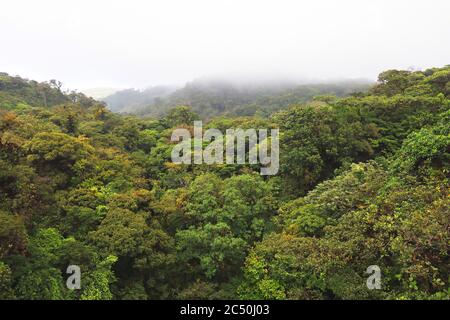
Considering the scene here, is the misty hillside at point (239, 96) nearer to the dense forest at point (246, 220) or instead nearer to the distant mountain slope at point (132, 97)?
the distant mountain slope at point (132, 97)

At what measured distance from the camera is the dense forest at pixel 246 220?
12.5m

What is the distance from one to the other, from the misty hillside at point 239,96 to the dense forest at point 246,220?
51327 millimetres

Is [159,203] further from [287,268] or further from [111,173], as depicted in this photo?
[287,268]

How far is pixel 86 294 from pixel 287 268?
23.3ft

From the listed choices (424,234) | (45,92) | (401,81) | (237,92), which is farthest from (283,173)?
(237,92)

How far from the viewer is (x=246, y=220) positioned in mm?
18516

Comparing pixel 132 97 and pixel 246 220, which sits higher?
pixel 132 97

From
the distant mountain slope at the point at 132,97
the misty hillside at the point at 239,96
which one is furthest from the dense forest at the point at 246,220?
the distant mountain slope at the point at 132,97

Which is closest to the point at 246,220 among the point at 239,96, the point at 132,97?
the point at 239,96

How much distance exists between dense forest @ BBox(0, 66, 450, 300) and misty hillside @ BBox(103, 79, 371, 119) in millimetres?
51327

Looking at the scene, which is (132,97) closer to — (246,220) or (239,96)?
(239,96)

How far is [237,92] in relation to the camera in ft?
382

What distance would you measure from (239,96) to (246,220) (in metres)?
94.5

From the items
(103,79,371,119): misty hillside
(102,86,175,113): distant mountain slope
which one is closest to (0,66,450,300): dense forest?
(103,79,371,119): misty hillside
